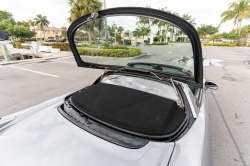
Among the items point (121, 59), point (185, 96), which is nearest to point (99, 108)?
point (121, 59)

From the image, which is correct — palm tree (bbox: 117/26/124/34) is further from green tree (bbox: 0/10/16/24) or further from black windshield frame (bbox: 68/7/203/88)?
green tree (bbox: 0/10/16/24)

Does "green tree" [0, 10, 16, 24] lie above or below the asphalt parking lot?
above

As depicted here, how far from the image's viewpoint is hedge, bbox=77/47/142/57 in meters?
1.89

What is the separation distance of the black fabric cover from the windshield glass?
1.59ft

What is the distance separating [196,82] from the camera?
153 centimetres

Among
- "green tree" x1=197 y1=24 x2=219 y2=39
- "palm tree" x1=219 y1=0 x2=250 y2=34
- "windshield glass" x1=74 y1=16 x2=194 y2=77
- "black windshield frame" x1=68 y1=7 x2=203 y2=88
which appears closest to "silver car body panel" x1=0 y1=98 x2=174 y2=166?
"black windshield frame" x1=68 y1=7 x2=203 y2=88

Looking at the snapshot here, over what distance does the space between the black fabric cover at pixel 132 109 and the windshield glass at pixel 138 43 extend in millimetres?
485

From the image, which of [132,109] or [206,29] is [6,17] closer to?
[132,109]

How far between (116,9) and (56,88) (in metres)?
4.15

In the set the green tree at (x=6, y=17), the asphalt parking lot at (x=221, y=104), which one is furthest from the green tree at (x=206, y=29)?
the green tree at (x=6, y=17)

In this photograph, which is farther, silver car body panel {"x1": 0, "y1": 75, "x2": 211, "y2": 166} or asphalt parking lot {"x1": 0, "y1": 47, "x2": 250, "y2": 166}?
asphalt parking lot {"x1": 0, "y1": 47, "x2": 250, "y2": 166}

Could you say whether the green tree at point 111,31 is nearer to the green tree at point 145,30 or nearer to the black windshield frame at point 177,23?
the black windshield frame at point 177,23

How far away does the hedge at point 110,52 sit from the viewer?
1894mm

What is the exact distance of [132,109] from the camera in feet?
4.65
